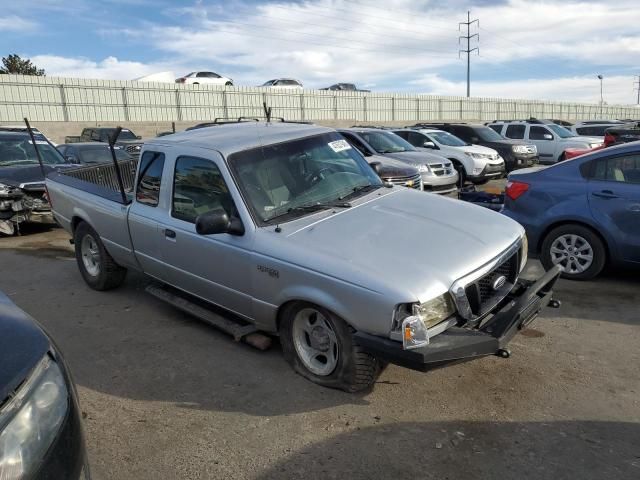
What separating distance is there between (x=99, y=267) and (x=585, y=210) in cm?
550

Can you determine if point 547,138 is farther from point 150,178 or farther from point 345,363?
point 345,363

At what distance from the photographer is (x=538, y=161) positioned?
18328 millimetres

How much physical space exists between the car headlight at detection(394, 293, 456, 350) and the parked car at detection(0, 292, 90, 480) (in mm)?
1754

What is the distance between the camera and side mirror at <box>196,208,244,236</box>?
3.72 meters

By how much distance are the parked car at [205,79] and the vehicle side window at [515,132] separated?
70.4ft

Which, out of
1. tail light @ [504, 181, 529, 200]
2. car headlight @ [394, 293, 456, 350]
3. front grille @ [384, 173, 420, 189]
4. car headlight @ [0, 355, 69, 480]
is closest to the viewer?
car headlight @ [0, 355, 69, 480]

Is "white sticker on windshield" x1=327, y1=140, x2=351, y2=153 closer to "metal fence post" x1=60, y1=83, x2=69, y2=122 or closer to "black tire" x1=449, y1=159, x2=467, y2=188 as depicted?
"black tire" x1=449, y1=159, x2=467, y2=188

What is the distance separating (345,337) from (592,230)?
12.3 feet

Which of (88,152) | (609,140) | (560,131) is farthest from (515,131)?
(88,152)

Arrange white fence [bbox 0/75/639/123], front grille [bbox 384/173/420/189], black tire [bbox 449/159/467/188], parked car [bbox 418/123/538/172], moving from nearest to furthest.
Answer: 1. front grille [bbox 384/173/420/189]
2. black tire [bbox 449/159/467/188]
3. parked car [bbox 418/123/538/172]
4. white fence [bbox 0/75/639/123]

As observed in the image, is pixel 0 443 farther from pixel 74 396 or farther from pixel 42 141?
pixel 42 141

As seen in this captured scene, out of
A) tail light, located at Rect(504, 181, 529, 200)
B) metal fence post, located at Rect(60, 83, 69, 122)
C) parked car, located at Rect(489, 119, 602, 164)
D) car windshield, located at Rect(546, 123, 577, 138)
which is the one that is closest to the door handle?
tail light, located at Rect(504, 181, 529, 200)

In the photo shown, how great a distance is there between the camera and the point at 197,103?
31.9m

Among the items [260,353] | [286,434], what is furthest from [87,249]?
[286,434]
